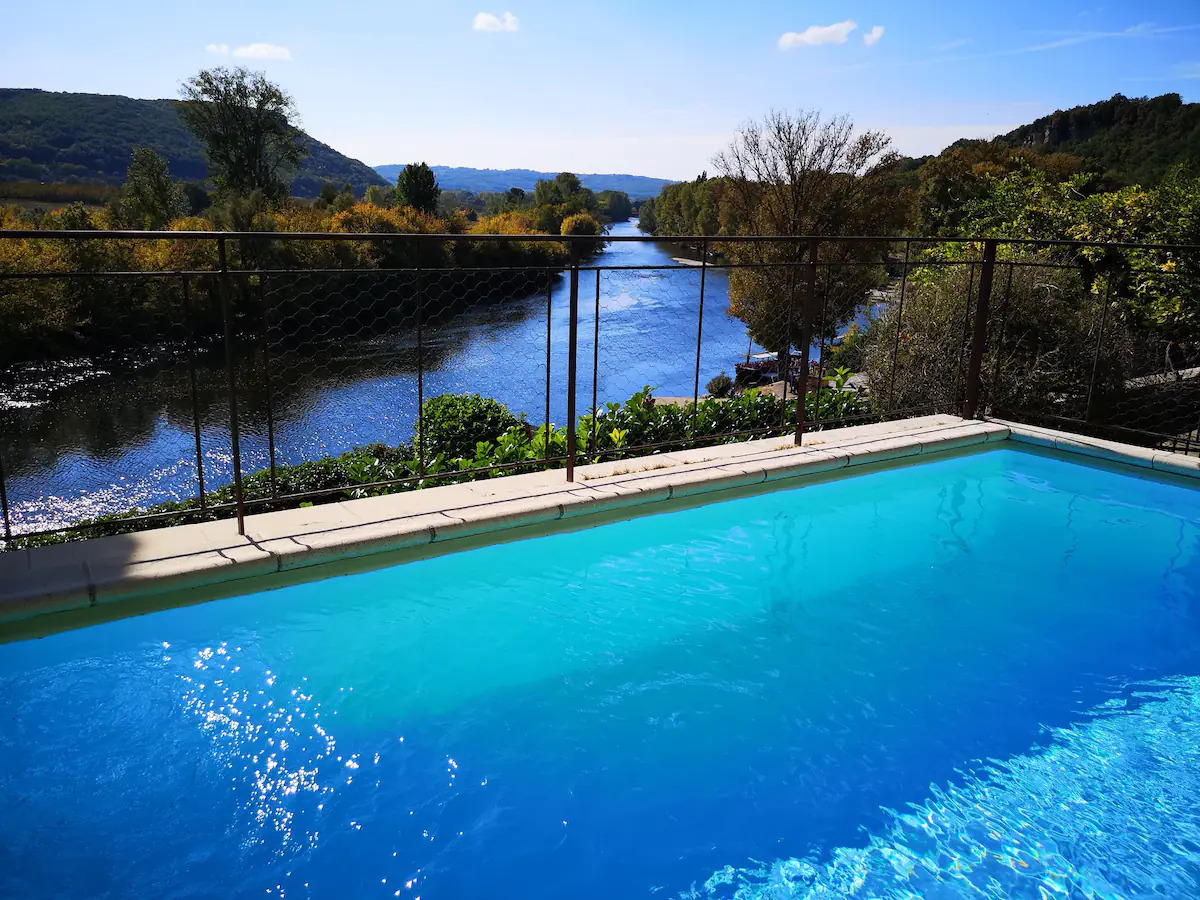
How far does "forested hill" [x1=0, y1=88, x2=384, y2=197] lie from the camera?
1934 inches

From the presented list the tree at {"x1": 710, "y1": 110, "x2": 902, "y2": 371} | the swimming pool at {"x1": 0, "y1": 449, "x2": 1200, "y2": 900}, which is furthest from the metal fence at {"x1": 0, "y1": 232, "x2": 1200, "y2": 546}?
the tree at {"x1": 710, "y1": 110, "x2": 902, "y2": 371}

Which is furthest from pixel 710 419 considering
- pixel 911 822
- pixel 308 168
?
pixel 308 168

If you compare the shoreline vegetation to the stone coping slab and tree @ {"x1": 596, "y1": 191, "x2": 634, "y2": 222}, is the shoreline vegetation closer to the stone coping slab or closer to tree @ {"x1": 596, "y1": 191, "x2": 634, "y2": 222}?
the stone coping slab

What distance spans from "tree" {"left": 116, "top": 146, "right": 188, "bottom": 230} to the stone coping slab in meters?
29.4

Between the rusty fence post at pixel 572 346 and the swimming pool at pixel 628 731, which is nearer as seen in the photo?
the swimming pool at pixel 628 731

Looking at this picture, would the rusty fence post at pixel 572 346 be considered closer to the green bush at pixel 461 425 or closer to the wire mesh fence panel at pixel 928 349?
the green bush at pixel 461 425

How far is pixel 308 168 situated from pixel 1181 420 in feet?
224

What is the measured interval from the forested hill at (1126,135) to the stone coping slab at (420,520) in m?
29.5

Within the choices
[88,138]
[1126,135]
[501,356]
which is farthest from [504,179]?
[501,356]

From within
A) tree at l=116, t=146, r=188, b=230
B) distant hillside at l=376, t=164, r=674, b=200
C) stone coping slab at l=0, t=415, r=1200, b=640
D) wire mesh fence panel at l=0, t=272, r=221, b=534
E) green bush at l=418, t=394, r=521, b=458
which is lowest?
wire mesh fence panel at l=0, t=272, r=221, b=534

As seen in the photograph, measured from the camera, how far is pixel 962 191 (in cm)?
3588

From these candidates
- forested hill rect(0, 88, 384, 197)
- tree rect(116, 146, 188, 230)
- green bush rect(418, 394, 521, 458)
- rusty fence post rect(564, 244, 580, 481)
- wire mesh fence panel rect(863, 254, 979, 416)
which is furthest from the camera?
forested hill rect(0, 88, 384, 197)

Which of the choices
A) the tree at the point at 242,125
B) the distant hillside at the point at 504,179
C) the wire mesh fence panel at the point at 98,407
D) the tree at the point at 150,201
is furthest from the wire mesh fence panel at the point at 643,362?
the distant hillside at the point at 504,179

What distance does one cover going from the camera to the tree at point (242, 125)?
38.9 m
